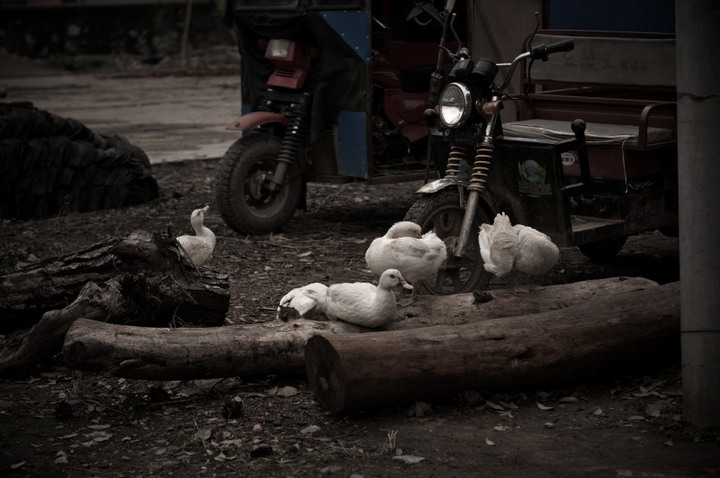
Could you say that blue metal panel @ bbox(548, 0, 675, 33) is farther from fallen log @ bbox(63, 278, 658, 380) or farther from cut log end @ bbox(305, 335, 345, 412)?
cut log end @ bbox(305, 335, 345, 412)

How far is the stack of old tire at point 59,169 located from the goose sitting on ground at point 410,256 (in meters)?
5.27

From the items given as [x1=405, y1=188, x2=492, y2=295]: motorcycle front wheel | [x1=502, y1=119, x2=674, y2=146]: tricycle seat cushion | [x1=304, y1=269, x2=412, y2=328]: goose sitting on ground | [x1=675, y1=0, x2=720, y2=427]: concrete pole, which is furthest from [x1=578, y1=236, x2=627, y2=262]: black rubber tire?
[x1=675, y1=0, x2=720, y2=427]: concrete pole

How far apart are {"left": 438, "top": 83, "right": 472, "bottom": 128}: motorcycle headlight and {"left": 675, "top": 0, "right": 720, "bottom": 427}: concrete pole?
2107 mm

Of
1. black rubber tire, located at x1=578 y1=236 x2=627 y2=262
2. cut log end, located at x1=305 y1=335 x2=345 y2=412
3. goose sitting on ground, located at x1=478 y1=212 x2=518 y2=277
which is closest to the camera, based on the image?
cut log end, located at x1=305 y1=335 x2=345 y2=412

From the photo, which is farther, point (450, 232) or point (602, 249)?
point (602, 249)

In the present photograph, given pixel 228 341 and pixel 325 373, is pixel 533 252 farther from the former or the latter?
pixel 228 341

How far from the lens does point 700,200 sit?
441 cm

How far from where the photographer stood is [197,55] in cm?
2778

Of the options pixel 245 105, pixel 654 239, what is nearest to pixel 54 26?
pixel 245 105

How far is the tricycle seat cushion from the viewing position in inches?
271

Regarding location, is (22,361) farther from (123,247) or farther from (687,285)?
(687,285)

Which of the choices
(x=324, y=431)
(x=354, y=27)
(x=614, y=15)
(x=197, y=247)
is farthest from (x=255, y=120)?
(x=324, y=431)

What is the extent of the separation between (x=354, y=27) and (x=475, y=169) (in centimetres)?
275

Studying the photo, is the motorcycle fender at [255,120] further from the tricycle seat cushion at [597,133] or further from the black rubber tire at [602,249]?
the black rubber tire at [602,249]
